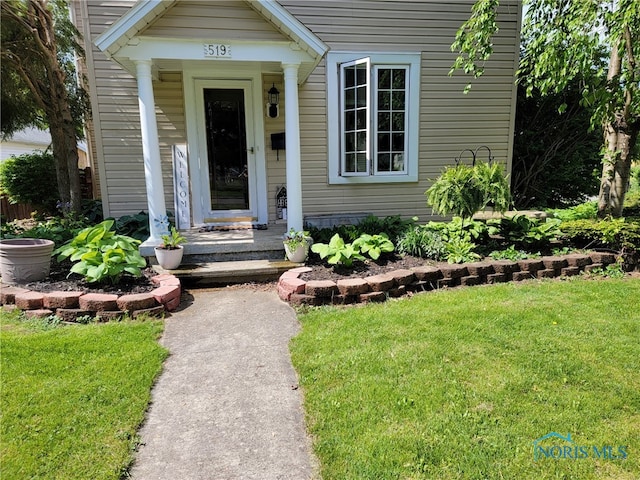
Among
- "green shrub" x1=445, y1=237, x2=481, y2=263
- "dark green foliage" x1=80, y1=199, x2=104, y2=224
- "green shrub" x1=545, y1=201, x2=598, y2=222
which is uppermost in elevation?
"dark green foliage" x1=80, y1=199, x2=104, y2=224

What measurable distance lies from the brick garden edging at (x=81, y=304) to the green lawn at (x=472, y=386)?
151 centimetres

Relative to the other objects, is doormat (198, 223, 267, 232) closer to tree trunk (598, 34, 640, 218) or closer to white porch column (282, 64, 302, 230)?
white porch column (282, 64, 302, 230)

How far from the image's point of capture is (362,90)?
6.12m

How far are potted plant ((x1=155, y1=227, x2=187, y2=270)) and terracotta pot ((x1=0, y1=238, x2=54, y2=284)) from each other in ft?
3.59

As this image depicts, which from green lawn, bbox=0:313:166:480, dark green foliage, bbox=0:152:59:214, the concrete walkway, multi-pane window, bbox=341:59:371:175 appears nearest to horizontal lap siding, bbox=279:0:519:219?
multi-pane window, bbox=341:59:371:175

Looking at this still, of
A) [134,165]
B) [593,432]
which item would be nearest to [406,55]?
[134,165]

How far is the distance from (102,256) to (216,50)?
2.54 metres

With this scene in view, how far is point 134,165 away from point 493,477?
6.07 m

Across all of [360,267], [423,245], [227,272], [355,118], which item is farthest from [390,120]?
[227,272]

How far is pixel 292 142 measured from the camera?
5.00m

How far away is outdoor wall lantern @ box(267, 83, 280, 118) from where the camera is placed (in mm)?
6062

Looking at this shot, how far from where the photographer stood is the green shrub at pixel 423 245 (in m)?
4.97

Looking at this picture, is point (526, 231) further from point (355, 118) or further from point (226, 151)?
point (226, 151)

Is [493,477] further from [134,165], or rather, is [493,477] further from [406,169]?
[134,165]
